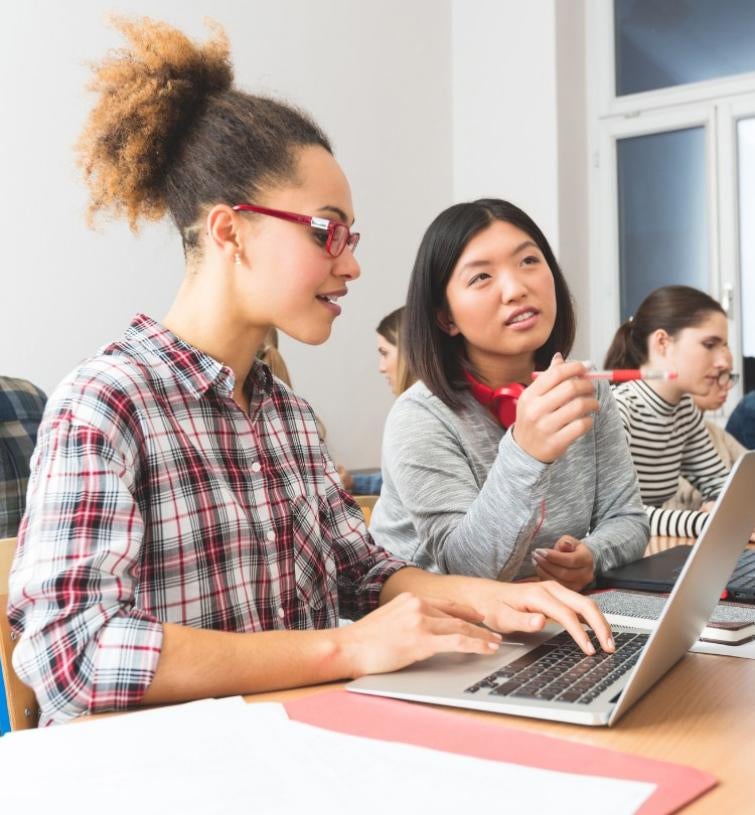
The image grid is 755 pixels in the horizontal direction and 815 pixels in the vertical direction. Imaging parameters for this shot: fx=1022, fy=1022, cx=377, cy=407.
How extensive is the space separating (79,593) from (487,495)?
0.59 metres

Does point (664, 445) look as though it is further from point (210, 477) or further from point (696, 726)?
point (696, 726)

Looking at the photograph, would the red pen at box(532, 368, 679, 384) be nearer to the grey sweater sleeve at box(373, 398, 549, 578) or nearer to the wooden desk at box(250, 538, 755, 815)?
the grey sweater sleeve at box(373, 398, 549, 578)

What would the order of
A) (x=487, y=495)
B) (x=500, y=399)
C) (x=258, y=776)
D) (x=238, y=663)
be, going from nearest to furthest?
(x=258, y=776) < (x=238, y=663) < (x=487, y=495) < (x=500, y=399)

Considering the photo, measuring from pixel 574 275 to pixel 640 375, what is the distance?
3974mm

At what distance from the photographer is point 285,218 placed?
44.2 inches

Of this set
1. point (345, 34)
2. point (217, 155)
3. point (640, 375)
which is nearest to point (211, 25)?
point (217, 155)

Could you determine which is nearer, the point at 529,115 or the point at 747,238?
the point at 747,238

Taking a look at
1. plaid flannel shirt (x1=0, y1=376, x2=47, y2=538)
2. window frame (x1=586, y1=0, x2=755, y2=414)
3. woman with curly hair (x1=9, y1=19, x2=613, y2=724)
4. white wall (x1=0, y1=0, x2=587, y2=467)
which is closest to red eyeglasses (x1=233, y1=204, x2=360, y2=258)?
woman with curly hair (x1=9, y1=19, x2=613, y2=724)

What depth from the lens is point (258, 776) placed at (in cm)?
67

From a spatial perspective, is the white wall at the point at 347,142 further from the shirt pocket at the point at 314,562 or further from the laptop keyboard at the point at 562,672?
the laptop keyboard at the point at 562,672

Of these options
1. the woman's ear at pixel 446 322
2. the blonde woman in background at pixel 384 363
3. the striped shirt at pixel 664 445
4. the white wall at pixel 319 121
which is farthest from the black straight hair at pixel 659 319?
the woman's ear at pixel 446 322

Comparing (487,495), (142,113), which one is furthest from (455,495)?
(142,113)

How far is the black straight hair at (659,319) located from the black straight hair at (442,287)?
1214 mm

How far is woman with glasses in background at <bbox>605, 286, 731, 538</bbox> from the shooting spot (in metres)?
2.45
